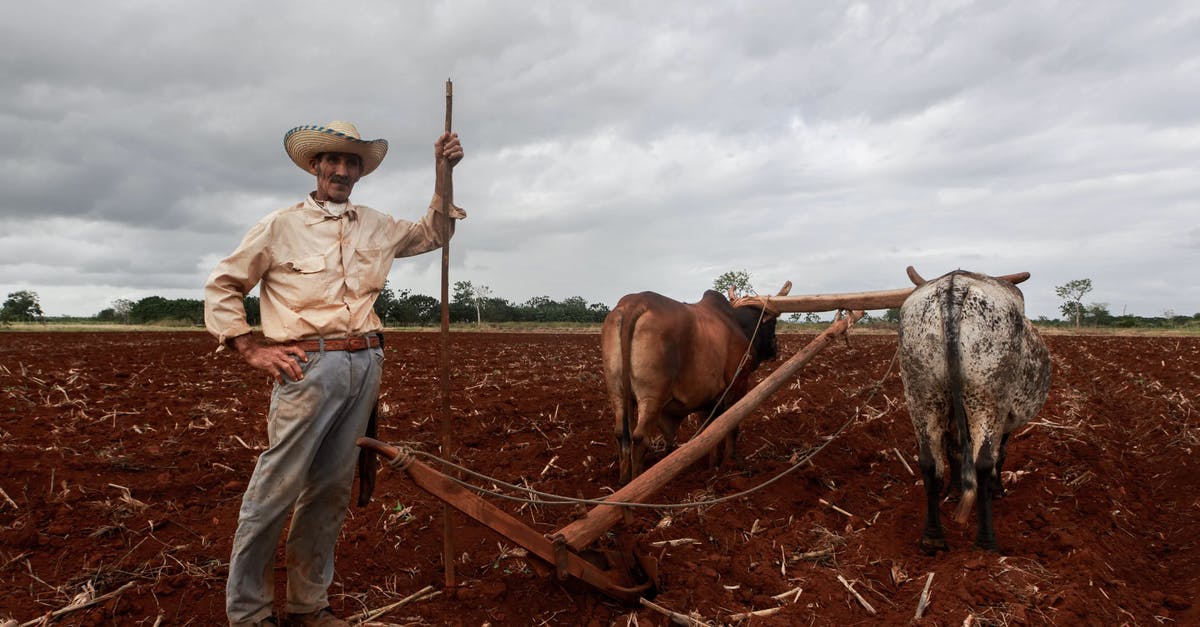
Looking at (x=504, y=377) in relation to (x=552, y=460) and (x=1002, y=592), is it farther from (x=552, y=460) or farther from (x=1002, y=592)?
(x=1002, y=592)

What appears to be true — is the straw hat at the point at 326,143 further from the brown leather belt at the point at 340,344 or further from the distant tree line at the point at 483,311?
the distant tree line at the point at 483,311

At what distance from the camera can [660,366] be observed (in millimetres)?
5836

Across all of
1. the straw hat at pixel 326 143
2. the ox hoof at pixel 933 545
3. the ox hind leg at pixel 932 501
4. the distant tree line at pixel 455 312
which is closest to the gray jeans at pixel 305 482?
the straw hat at pixel 326 143

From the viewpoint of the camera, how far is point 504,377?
515 inches

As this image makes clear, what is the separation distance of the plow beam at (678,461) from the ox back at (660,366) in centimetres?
99

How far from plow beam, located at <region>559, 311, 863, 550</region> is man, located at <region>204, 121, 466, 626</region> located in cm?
134

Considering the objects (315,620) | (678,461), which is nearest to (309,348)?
(315,620)

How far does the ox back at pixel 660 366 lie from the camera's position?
582 cm

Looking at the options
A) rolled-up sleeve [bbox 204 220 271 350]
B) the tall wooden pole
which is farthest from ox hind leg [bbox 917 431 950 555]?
rolled-up sleeve [bbox 204 220 271 350]

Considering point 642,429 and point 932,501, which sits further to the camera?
point 642,429

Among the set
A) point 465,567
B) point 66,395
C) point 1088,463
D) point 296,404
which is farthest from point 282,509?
point 66,395

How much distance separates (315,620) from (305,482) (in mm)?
744

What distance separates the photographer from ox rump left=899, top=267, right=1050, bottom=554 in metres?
4.07

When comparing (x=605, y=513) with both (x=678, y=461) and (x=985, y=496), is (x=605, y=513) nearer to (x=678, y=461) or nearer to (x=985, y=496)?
(x=678, y=461)
